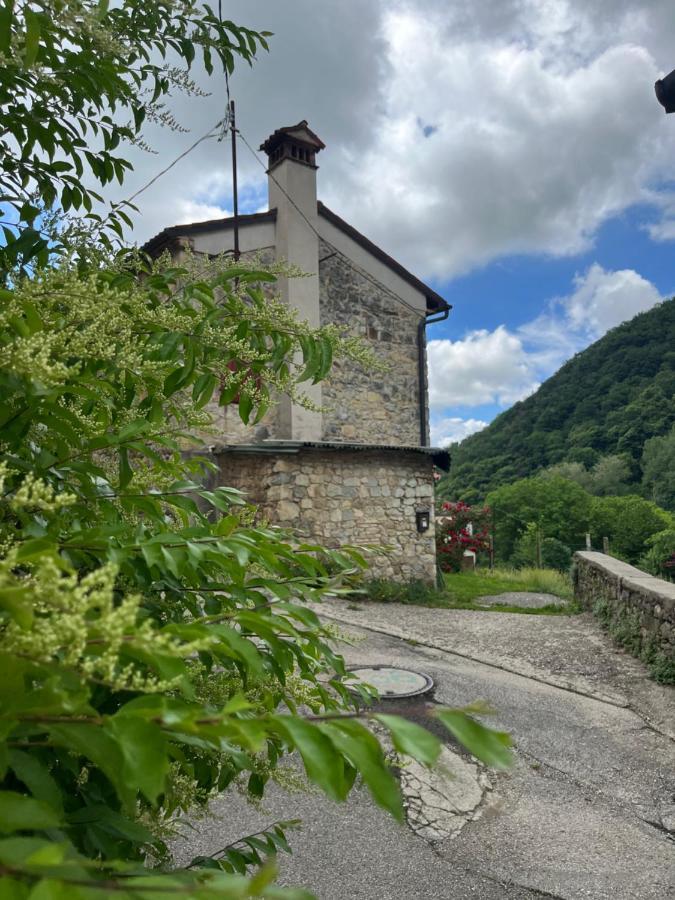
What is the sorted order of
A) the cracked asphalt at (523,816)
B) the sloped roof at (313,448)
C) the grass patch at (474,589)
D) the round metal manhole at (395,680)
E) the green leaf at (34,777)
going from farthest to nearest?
the grass patch at (474,589) < the sloped roof at (313,448) < the round metal manhole at (395,680) < the cracked asphalt at (523,816) < the green leaf at (34,777)

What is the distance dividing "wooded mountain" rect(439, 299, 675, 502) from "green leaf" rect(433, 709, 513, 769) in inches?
1242

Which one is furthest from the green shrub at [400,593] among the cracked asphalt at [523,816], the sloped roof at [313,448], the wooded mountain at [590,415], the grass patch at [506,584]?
the wooded mountain at [590,415]

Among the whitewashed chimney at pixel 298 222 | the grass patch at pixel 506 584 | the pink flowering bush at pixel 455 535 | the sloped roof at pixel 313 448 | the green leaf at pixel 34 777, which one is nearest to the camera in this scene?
the green leaf at pixel 34 777

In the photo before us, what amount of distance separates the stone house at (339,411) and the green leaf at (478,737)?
28.0 ft

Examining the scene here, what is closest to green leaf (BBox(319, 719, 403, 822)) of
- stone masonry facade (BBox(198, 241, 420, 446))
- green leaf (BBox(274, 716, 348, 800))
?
green leaf (BBox(274, 716, 348, 800))

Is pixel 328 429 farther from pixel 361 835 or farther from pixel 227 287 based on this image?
pixel 227 287

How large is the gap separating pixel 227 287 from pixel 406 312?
34.3 feet

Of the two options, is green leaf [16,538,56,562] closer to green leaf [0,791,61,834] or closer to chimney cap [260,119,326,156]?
green leaf [0,791,61,834]

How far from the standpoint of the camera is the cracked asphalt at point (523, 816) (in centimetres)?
287

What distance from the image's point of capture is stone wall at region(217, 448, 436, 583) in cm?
958

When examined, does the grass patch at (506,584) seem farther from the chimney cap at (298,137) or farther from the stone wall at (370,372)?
the chimney cap at (298,137)

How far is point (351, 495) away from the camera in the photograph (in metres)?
10.1

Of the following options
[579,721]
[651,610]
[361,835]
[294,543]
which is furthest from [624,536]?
[294,543]

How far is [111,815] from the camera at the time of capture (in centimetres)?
90
